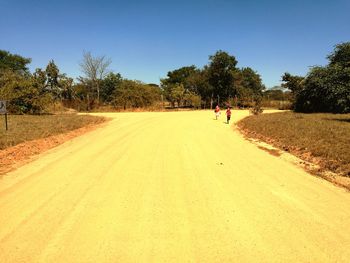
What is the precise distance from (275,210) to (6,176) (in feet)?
21.6

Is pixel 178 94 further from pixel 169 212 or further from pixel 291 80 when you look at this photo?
pixel 169 212

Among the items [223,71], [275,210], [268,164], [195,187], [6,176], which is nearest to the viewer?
[275,210]

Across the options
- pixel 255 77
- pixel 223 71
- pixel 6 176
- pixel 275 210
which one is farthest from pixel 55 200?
pixel 255 77

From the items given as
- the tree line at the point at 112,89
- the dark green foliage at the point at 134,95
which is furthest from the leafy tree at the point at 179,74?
the dark green foliage at the point at 134,95

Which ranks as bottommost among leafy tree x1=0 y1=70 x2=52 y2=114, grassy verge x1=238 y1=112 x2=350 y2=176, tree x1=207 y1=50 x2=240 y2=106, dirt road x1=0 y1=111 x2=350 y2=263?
dirt road x1=0 y1=111 x2=350 y2=263

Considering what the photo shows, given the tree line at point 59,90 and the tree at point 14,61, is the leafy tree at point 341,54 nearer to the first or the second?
the tree line at point 59,90

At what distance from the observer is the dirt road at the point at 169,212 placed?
13.9 ft

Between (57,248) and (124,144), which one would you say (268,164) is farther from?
(57,248)

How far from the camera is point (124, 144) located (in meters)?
12.9

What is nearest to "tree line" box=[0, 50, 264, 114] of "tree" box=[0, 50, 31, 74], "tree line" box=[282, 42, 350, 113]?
"tree" box=[0, 50, 31, 74]

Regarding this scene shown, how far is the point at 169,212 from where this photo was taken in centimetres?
Answer: 558

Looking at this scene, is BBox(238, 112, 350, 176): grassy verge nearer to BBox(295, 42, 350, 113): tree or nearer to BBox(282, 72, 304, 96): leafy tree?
BBox(295, 42, 350, 113): tree

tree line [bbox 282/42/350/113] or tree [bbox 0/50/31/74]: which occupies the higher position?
tree [bbox 0/50/31/74]

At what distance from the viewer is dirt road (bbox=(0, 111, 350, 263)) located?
4238 mm
